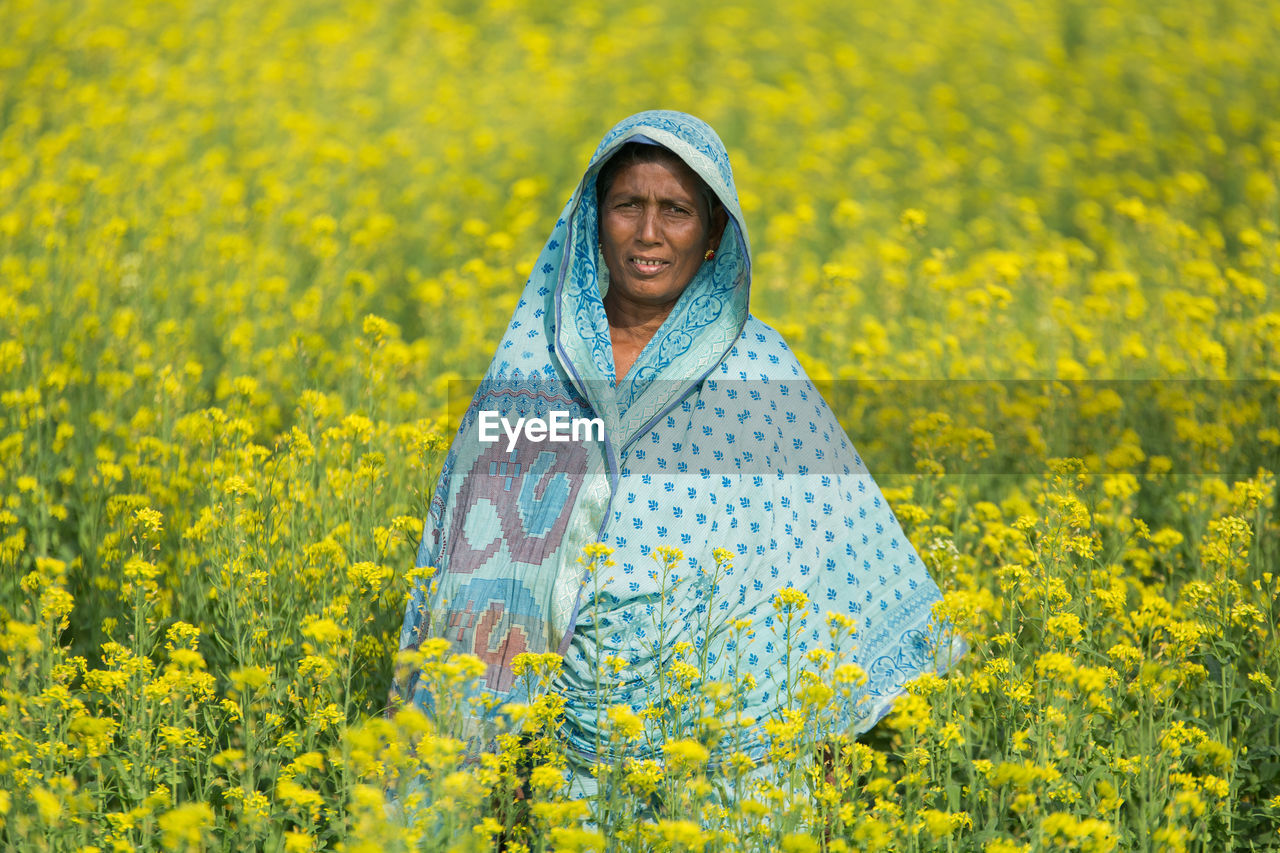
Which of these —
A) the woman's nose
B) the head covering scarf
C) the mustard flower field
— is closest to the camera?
the mustard flower field

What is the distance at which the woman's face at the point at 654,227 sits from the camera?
2516mm

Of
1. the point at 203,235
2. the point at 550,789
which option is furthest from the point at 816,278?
the point at 550,789

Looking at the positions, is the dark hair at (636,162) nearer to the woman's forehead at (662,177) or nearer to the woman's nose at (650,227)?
the woman's forehead at (662,177)

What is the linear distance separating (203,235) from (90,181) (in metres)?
0.51

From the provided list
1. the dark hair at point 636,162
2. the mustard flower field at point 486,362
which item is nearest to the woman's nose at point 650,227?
the dark hair at point 636,162

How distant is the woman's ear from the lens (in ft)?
8.64

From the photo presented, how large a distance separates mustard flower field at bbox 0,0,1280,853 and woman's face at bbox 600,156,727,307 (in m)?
0.63

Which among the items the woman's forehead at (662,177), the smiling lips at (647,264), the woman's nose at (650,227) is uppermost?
the woman's forehead at (662,177)

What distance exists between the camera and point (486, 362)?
176 inches

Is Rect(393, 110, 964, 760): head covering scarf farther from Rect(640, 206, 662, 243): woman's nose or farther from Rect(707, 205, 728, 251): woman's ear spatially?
Rect(640, 206, 662, 243): woman's nose

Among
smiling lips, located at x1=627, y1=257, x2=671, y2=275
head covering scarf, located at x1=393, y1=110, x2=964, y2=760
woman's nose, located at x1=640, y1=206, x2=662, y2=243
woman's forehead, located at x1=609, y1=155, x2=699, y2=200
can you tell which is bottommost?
head covering scarf, located at x1=393, y1=110, x2=964, y2=760

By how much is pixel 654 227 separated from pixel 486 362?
206 cm

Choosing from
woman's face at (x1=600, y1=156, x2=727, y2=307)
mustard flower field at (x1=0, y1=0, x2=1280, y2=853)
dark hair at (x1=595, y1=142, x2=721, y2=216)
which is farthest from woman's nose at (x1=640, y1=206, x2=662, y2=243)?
mustard flower field at (x1=0, y1=0, x2=1280, y2=853)

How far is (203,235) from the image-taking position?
208 inches
